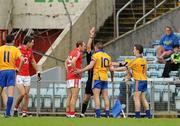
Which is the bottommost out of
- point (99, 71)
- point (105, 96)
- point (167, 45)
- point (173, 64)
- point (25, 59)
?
point (105, 96)

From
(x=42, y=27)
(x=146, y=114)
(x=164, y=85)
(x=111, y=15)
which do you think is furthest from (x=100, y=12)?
(x=146, y=114)

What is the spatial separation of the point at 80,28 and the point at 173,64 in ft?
18.7

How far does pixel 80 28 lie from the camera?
30.3 metres

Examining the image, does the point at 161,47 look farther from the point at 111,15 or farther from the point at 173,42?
the point at 111,15

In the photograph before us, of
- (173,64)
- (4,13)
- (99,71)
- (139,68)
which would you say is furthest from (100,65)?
(4,13)

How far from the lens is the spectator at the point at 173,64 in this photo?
25406 millimetres

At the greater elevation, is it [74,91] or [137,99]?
[74,91]

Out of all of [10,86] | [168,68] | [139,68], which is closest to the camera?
[10,86]

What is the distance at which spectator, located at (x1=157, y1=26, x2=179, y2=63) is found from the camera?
2669 cm

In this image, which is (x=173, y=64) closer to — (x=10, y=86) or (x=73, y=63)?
(x=73, y=63)

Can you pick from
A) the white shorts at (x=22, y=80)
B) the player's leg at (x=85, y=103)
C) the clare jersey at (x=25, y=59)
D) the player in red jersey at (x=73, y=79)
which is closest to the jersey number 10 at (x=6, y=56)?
the clare jersey at (x=25, y=59)

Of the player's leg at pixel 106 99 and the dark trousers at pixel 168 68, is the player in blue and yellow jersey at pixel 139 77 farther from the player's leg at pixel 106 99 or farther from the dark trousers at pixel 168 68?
the dark trousers at pixel 168 68

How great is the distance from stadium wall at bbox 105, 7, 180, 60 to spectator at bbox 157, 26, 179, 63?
2872mm

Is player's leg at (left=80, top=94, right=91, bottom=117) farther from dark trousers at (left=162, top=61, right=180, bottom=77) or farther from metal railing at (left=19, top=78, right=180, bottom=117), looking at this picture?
dark trousers at (left=162, top=61, right=180, bottom=77)
